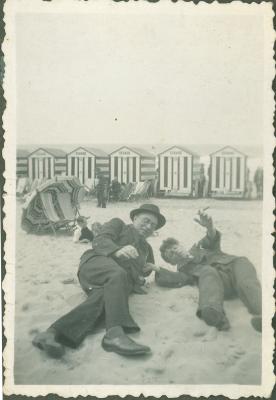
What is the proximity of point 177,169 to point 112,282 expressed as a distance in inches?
23.0

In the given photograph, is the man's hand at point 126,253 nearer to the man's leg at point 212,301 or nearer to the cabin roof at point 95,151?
the man's leg at point 212,301

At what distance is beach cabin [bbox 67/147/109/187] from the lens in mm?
2203

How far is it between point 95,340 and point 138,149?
866 mm

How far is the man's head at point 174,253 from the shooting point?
2.20m

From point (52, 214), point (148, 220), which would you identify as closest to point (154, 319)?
point (148, 220)

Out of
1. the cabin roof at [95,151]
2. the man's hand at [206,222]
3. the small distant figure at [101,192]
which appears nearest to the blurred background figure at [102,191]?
the small distant figure at [101,192]

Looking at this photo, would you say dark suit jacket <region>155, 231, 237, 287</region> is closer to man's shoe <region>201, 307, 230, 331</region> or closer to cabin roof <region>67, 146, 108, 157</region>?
man's shoe <region>201, 307, 230, 331</region>

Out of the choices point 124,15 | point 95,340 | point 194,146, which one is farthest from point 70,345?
point 124,15

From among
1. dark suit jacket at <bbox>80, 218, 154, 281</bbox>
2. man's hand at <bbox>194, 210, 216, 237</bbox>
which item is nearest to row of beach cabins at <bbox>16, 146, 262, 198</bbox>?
man's hand at <bbox>194, 210, 216, 237</bbox>

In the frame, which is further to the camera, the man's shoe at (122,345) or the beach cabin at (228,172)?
the beach cabin at (228,172)

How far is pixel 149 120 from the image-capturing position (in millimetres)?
2199

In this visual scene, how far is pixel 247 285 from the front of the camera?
218 cm

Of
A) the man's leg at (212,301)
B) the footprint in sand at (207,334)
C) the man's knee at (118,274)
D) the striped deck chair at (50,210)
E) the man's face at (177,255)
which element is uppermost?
the striped deck chair at (50,210)

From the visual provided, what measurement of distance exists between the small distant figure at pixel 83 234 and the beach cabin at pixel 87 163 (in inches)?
7.2
